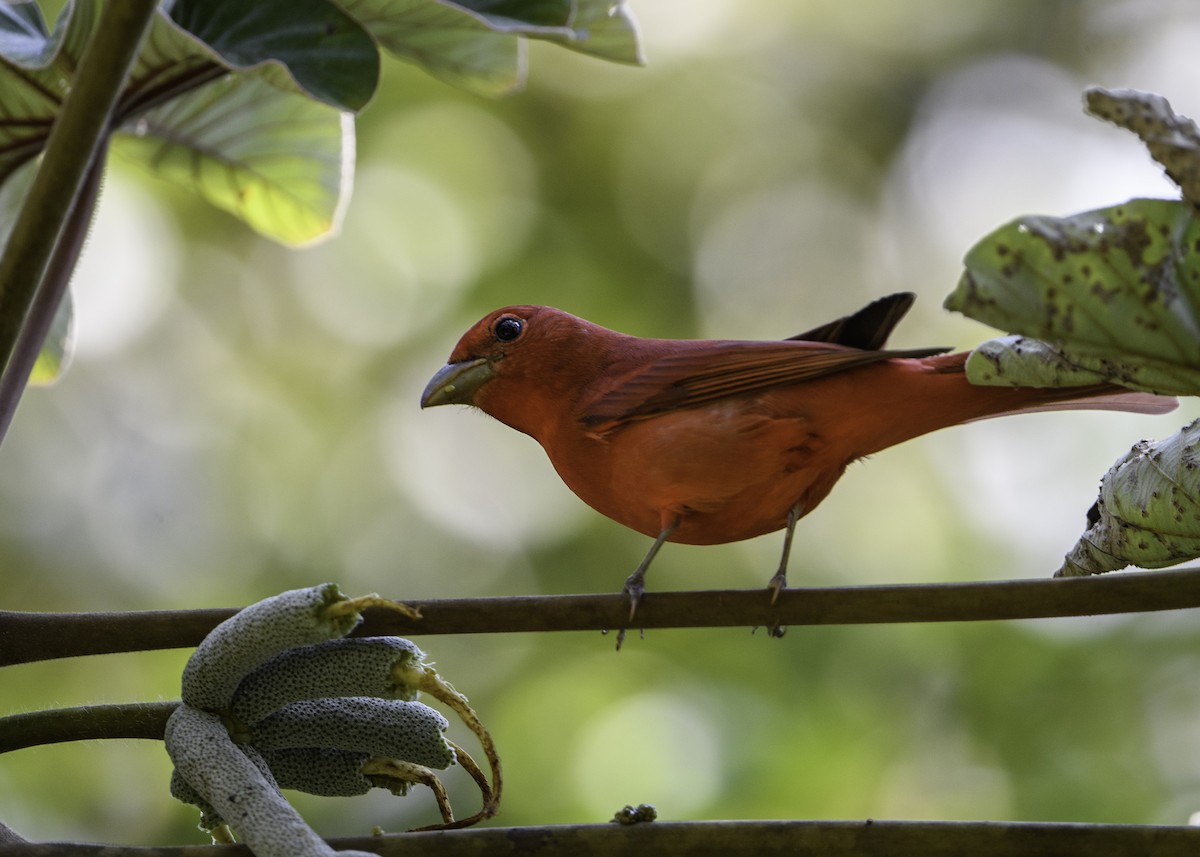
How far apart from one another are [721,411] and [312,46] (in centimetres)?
97

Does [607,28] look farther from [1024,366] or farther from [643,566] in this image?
[1024,366]

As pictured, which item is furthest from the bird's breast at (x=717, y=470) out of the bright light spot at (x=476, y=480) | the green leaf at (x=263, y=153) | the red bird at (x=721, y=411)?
the bright light spot at (x=476, y=480)

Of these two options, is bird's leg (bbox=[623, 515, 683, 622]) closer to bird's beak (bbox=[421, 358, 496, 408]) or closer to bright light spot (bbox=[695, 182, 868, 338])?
bird's beak (bbox=[421, 358, 496, 408])

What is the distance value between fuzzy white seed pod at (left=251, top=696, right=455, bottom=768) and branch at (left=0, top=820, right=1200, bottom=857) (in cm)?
22

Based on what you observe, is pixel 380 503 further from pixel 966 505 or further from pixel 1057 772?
pixel 1057 772

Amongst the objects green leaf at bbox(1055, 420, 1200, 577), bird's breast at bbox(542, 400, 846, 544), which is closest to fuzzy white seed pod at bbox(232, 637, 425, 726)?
green leaf at bbox(1055, 420, 1200, 577)

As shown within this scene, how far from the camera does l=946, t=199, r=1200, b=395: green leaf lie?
1.30 meters

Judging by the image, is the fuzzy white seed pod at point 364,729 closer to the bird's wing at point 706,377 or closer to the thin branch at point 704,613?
the thin branch at point 704,613

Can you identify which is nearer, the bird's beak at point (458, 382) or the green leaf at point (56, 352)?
the green leaf at point (56, 352)

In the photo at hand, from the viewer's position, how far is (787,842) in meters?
1.19

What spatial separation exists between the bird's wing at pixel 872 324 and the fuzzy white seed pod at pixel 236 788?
4.95ft

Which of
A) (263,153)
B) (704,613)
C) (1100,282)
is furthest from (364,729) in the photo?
(263,153)

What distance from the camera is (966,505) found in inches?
205

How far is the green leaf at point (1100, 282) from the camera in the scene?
1298 millimetres
